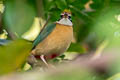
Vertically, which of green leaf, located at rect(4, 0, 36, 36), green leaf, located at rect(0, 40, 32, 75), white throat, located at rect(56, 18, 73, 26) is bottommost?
green leaf, located at rect(0, 40, 32, 75)

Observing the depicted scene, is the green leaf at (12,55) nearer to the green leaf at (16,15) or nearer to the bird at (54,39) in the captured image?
the bird at (54,39)

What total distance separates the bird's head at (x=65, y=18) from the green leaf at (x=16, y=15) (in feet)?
0.61

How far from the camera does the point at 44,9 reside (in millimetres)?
2111

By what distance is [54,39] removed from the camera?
1.78 metres

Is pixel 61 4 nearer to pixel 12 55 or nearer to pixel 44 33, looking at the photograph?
pixel 44 33

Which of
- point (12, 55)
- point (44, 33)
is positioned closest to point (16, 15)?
point (44, 33)

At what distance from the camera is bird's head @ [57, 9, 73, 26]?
1.81 m

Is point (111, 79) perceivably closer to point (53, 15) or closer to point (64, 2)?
point (64, 2)

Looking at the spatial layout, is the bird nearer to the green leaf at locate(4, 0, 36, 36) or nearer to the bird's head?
the bird's head

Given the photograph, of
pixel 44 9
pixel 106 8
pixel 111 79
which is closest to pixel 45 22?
pixel 44 9

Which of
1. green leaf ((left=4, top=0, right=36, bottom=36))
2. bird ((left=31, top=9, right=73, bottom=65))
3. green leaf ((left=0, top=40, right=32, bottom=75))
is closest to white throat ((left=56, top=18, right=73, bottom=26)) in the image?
bird ((left=31, top=9, right=73, bottom=65))

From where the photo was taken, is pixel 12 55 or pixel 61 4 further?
pixel 61 4

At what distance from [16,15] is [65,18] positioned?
0.30 meters

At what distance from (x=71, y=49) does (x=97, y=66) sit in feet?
5.01
